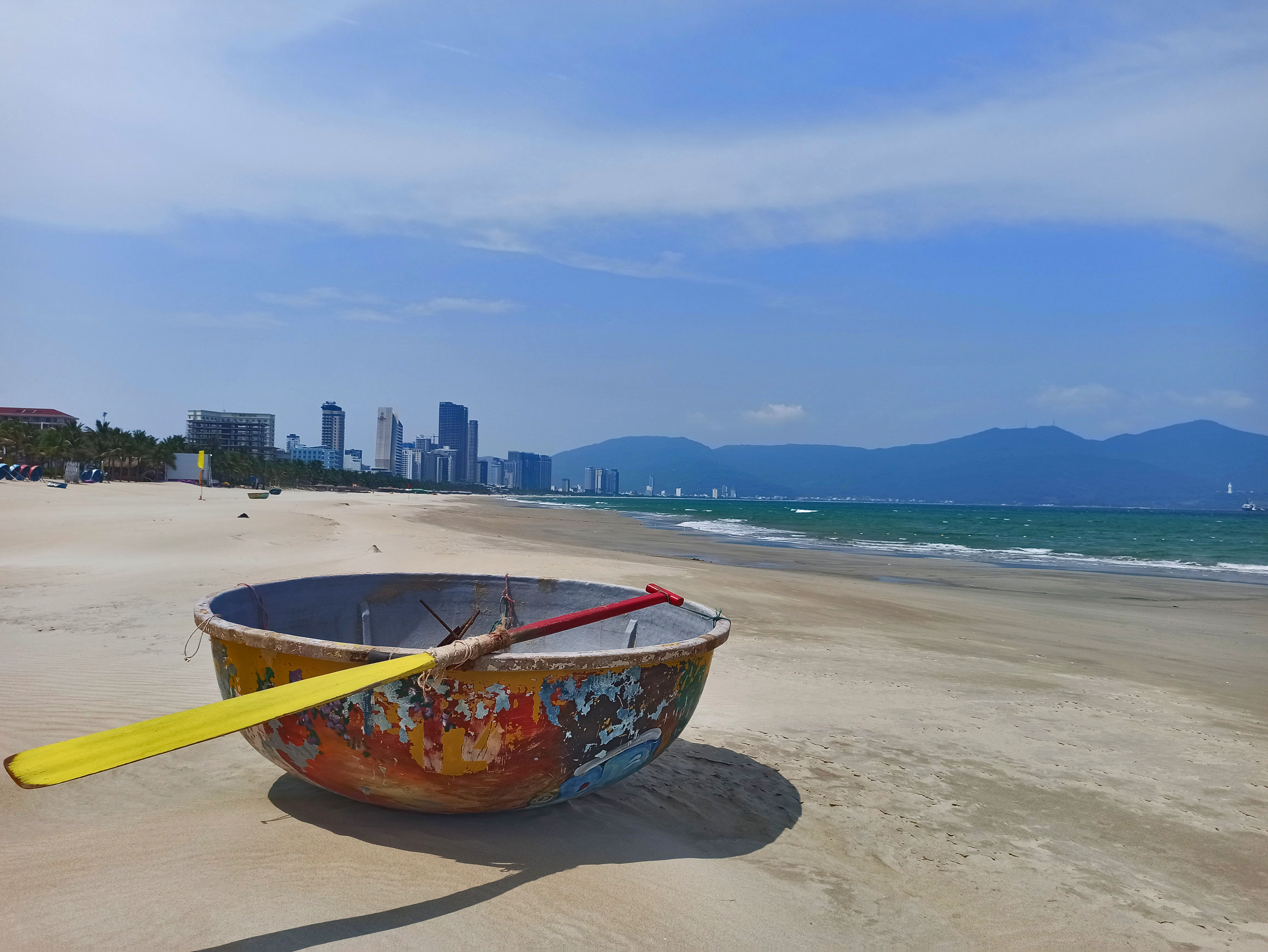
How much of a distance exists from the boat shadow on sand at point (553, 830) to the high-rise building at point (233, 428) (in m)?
177

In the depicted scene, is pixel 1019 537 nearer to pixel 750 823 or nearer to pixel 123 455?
pixel 750 823

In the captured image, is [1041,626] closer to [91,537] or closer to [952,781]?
[952,781]

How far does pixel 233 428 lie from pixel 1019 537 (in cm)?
16927

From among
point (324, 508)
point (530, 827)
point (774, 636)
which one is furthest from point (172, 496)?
point (530, 827)

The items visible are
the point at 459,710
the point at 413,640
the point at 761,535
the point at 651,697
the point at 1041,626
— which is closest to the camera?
the point at 459,710

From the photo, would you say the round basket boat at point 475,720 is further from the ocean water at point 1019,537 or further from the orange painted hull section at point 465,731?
the ocean water at point 1019,537

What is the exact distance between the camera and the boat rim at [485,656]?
9.16 ft

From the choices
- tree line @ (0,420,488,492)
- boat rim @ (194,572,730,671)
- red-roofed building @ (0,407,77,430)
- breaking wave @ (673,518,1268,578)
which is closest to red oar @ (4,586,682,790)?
boat rim @ (194,572,730,671)

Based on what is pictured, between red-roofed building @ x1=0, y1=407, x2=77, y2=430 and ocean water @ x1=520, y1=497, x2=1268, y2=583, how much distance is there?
8268 cm

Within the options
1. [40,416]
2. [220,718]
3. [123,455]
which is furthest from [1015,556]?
[40,416]

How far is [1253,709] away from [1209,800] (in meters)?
3.29

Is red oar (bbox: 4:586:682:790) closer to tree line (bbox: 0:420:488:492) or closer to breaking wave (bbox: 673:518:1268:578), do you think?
breaking wave (bbox: 673:518:1268:578)

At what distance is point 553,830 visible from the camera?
132 inches

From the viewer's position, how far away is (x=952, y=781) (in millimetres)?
4664
